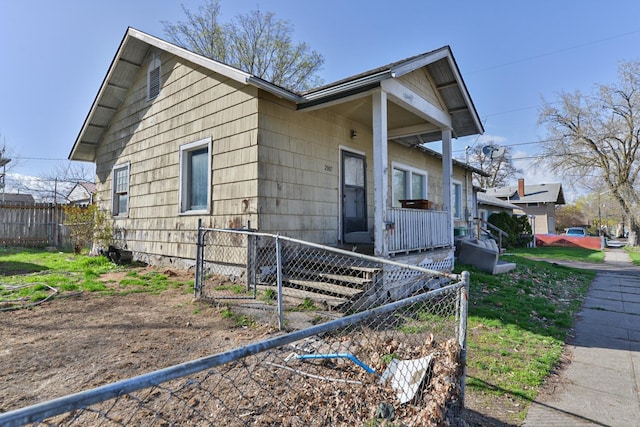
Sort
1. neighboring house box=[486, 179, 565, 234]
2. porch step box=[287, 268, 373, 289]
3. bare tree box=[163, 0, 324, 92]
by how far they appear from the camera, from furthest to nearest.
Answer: neighboring house box=[486, 179, 565, 234] < bare tree box=[163, 0, 324, 92] < porch step box=[287, 268, 373, 289]

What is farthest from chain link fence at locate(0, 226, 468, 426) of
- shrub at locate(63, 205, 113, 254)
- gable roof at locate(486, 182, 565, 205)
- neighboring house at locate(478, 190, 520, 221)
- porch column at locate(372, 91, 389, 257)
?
gable roof at locate(486, 182, 565, 205)

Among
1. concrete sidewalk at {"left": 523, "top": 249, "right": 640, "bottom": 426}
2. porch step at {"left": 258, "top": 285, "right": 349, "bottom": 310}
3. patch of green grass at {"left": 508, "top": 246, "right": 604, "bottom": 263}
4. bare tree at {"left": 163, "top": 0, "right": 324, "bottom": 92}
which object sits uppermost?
bare tree at {"left": 163, "top": 0, "right": 324, "bottom": 92}

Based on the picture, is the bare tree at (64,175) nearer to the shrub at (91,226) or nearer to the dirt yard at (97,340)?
the shrub at (91,226)

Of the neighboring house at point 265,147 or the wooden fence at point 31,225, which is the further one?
the wooden fence at point 31,225

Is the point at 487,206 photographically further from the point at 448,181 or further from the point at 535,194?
the point at 448,181

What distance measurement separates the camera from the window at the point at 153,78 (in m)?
8.56

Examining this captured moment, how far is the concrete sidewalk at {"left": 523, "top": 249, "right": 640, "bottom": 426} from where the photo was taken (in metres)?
2.66

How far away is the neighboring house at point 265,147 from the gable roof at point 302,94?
1.1 inches

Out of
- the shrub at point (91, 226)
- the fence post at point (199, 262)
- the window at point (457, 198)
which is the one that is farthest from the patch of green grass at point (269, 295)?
the window at point (457, 198)

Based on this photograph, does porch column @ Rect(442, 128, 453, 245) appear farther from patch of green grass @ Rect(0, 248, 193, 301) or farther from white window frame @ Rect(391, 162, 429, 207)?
patch of green grass @ Rect(0, 248, 193, 301)

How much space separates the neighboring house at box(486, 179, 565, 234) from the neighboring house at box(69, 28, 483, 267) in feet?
101

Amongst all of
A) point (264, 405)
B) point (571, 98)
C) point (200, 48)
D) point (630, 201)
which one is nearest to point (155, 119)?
point (264, 405)

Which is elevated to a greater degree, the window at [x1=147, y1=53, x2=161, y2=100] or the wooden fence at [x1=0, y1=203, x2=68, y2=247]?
the window at [x1=147, y1=53, x2=161, y2=100]

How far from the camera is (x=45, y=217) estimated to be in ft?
43.9
